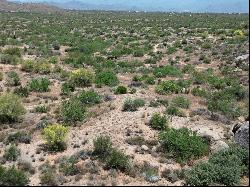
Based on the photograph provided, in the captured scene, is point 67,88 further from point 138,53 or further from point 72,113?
point 138,53

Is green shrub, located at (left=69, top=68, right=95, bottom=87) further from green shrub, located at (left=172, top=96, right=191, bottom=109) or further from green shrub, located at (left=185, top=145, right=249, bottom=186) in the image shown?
green shrub, located at (left=185, top=145, right=249, bottom=186)

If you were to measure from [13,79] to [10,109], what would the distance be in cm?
694

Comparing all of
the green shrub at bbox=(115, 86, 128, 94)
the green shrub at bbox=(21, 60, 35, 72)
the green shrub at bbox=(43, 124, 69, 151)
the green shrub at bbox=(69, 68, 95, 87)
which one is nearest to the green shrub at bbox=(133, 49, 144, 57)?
the green shrub at bbox=(21, 60, 35, 72)

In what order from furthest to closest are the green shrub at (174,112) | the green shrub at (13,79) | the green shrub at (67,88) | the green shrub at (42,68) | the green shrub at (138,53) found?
the green shrub at (138,53) < the green shrub at (42,68) < the green shrub at (13,79) < the green shrub at (67,88) < the green shrub at (174,112)

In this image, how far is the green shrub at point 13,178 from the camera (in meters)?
13.9

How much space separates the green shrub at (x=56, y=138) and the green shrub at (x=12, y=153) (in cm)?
113

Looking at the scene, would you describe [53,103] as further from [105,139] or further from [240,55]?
[240,55]

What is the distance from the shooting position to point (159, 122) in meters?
19.0

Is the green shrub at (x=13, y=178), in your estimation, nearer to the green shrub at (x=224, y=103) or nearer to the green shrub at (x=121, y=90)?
the green shrub at (x=224, y=103)

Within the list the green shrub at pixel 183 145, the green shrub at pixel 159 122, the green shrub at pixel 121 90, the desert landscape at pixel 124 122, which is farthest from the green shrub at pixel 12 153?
the green shrub at pixel 121 90

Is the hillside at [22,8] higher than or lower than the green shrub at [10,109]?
lower

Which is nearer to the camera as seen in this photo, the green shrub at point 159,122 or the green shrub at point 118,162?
the green shrub at point 118,162

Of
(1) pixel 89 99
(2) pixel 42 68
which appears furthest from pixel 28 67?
(1) pixel 89 99

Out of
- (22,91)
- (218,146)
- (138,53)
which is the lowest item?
(138,53)
